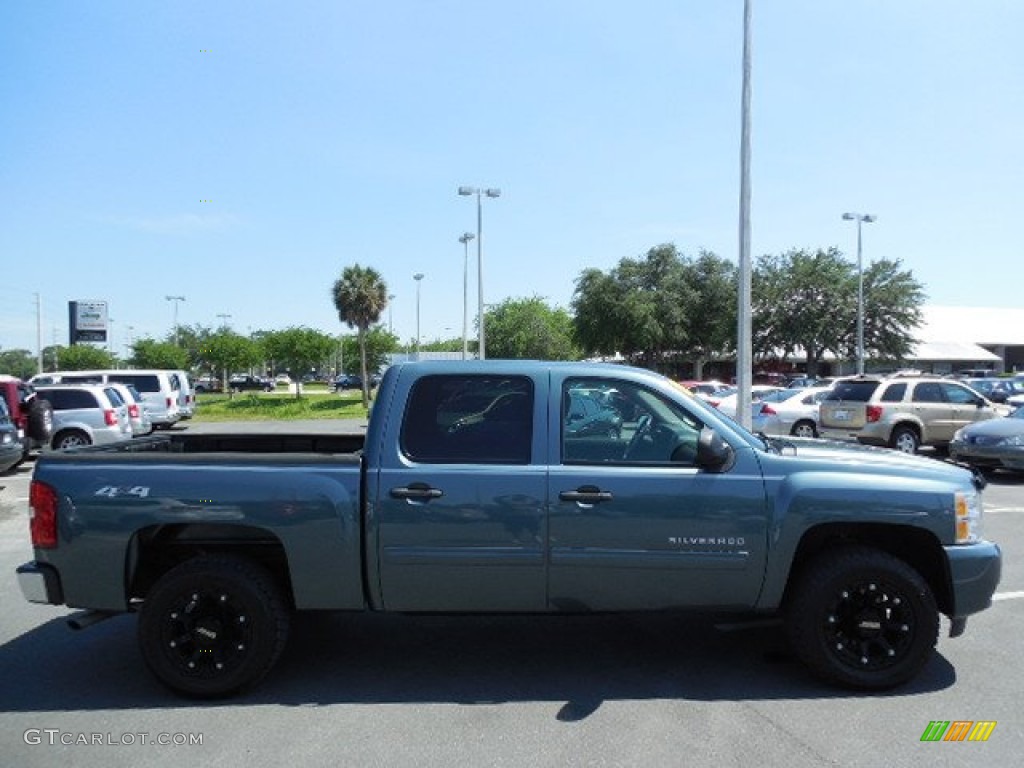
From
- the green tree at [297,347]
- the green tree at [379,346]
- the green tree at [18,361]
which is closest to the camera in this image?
the green tree at [297,347]

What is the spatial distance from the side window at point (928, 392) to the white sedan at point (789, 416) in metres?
3.43

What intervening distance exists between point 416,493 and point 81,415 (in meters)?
15.9

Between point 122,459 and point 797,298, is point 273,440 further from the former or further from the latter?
point 797,298

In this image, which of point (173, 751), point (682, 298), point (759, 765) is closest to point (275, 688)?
point (173, 751)

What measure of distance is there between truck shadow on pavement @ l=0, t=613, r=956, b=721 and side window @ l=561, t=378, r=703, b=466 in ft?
4.34

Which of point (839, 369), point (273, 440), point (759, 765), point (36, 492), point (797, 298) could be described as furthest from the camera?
point (839, 369)

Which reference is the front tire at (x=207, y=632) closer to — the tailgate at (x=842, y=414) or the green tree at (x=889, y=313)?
the tailgate at (x=842, y=414)

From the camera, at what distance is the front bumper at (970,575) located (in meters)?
4.52

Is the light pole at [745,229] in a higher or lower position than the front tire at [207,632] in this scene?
higher

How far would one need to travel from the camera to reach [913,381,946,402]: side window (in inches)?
647

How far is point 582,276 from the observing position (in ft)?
170

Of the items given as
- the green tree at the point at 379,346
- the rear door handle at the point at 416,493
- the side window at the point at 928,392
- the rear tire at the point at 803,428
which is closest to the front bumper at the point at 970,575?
the rear door handle at the point at 416,493

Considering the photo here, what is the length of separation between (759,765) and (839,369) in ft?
208

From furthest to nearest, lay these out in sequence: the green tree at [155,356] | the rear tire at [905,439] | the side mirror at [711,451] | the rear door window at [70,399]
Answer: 1. the green tree at [155,356]
2. the rear door window at [70,399]
3. the rear tire at [905,439]
4. the side mirror at [711,451]
